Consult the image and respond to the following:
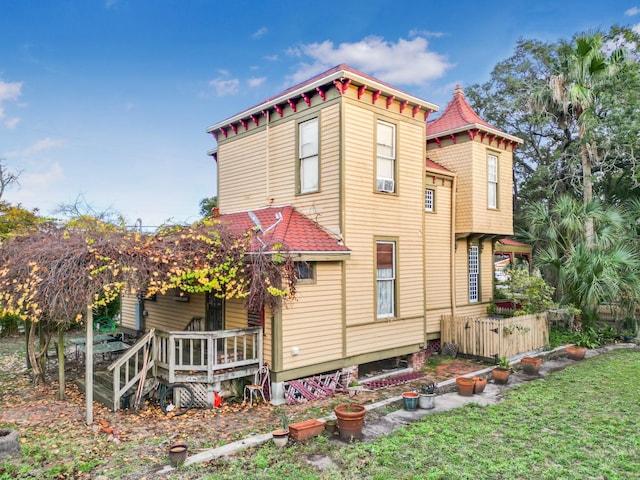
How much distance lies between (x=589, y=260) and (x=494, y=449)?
1084 cm

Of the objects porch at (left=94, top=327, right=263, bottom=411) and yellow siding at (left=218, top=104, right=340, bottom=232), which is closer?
porch at (left=94, top=327, right=263, bottom=411)

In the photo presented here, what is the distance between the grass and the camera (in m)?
5.56

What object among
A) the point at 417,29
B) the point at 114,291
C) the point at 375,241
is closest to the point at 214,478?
the point at 114,291

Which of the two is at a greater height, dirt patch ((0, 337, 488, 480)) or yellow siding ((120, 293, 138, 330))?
yellow siding ((120, 293, 138, 330))

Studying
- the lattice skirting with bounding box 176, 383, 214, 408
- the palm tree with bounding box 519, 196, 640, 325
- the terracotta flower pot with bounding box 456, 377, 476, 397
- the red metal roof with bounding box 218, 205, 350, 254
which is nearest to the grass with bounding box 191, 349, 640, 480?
the terracotta flower pot with bounding box 456, 377, 476, 397

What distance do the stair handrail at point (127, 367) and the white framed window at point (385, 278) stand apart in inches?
223

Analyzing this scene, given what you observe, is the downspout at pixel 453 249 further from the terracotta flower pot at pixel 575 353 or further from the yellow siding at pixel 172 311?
the yellow siding at pixel 172 311

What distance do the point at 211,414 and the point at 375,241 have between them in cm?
564

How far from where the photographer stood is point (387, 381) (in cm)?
1045

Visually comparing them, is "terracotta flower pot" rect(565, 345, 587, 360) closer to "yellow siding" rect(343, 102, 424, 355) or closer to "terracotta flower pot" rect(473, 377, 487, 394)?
"yellow siding" rect(343, 102, 424, 355)

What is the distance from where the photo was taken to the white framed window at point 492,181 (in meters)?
14.7

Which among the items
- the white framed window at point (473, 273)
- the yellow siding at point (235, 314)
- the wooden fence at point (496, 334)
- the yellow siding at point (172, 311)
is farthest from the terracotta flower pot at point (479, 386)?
the yellow siding at point (172, 311)

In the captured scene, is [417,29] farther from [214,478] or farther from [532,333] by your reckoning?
[214,478]

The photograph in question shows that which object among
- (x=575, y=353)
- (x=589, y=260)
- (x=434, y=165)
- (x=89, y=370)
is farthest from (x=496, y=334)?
(x=89, y=370)
